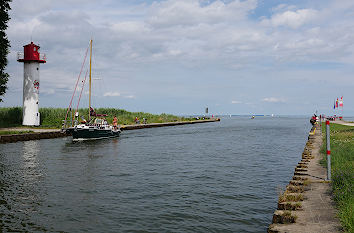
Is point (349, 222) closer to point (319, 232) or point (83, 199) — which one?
point (319, 232)

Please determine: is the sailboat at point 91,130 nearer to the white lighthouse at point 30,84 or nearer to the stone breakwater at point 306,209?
the white lighthouse at point 30,84

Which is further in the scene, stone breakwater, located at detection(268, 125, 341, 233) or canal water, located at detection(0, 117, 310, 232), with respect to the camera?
canal water, located at detection(0, 117, 310, 232)

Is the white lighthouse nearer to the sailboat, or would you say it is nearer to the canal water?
the sailboat

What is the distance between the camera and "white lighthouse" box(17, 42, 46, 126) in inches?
1729

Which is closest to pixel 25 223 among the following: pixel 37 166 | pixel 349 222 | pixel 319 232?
pixel 319 232

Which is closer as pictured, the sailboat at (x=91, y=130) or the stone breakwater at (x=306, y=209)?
the stone breakwater at (x=306, y=209)

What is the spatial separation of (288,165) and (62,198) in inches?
544

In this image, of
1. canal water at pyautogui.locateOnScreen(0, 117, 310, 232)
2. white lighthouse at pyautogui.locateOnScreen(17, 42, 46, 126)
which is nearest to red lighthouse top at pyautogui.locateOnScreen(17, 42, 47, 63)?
white lighthouse at pyautogui.locateOnScreen(17, 42, 46, 126)

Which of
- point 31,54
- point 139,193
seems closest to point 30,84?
point 31,54

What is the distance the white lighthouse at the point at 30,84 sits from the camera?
1729 inches

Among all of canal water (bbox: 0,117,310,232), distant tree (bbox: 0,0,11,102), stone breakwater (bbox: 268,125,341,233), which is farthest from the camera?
distant tree (bbox: 0,0,11,102)

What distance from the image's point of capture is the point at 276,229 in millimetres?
6742

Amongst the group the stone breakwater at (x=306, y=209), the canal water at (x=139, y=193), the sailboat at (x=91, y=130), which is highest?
the sailboat at (x=91, y=130)

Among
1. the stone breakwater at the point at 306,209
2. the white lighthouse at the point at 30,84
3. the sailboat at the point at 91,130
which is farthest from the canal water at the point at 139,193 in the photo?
the white lighthouse at the point at 30,84
